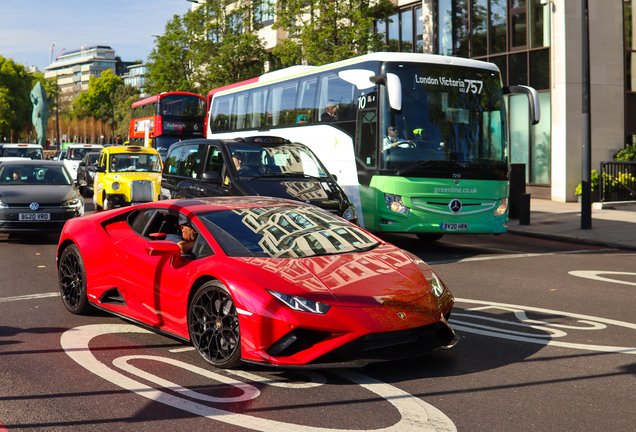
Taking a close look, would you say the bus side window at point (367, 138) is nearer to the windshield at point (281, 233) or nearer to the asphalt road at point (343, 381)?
the asphalt road at point (343, 381)

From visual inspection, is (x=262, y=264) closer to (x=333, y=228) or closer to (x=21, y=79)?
(x=333, y=228)

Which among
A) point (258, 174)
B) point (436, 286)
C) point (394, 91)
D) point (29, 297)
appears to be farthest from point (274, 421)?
point (394, 91)

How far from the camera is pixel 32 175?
45.5 feet

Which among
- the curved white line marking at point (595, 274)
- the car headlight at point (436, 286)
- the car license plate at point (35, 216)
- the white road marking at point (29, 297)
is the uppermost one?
the car license plate at point (35, 216)

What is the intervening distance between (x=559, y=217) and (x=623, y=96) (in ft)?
26.3

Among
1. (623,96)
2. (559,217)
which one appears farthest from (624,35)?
(559,217)

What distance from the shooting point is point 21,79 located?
98.5m

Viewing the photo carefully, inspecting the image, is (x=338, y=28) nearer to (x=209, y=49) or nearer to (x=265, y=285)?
(x=209, y=49)

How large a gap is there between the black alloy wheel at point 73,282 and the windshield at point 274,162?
4.06 meters

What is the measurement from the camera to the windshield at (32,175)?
13.7 meters

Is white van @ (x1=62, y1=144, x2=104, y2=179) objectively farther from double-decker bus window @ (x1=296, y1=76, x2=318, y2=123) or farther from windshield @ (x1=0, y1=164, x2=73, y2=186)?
double-decker bus window @ (x1=296, y1=76, x2=318, y2=123)

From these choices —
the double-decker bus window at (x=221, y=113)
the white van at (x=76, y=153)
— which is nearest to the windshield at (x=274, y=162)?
the double-decker bus window at (x=221, y=113)

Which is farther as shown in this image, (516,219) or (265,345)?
(516,219)

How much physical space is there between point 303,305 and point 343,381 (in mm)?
637
